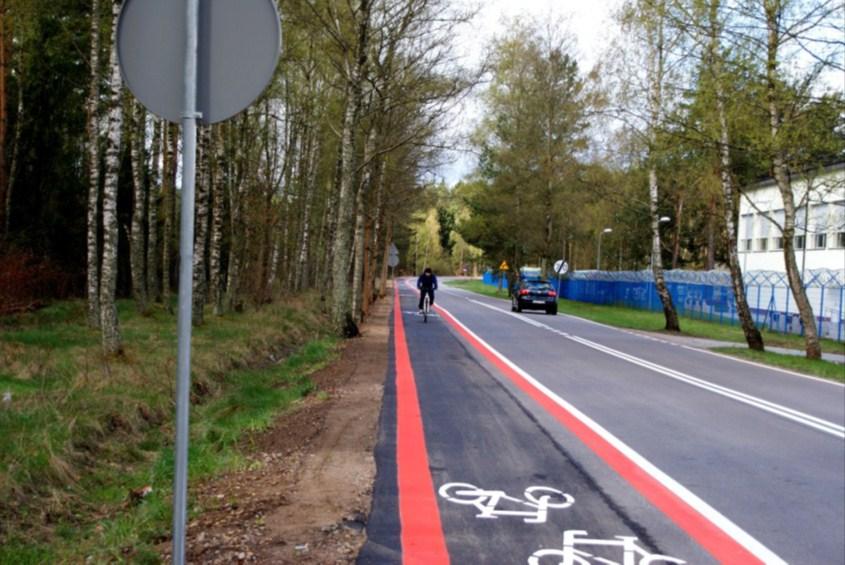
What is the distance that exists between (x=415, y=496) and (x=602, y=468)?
78.2 inches

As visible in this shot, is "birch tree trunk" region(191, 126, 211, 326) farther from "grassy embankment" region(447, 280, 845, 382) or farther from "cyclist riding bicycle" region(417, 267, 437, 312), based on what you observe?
"grassy embankment" region(447, 280, 845, 382)

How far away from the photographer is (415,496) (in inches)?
228

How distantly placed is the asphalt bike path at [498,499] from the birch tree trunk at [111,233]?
13.7ft

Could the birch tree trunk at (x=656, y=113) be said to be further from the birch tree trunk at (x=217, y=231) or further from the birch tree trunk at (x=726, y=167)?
the birch tree trunk at (x=217, y=231)

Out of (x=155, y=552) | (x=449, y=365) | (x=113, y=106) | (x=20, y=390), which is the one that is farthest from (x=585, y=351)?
(x=155, y=552)

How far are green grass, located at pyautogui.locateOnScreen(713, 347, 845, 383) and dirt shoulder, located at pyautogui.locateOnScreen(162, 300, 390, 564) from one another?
11445 mm

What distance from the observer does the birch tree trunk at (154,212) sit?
836 inches

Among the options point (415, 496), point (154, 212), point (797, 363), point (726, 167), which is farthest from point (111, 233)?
point (726, 167)

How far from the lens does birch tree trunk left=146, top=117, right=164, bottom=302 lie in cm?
2123

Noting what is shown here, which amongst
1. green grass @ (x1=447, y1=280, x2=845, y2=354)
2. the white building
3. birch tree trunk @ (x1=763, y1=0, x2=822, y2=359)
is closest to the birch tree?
birch tree trunk @ (x1=763, y1=0, x2=822, y2=359)

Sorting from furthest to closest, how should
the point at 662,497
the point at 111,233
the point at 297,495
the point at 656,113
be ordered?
1. the point at 656,113
2. the point at 111,233
3. the point at 662,497
4. the point at 297,495

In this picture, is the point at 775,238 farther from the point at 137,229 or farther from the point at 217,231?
the point at 137,229

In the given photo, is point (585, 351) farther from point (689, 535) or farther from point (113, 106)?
point (689, 535)

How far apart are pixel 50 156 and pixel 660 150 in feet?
59.5
